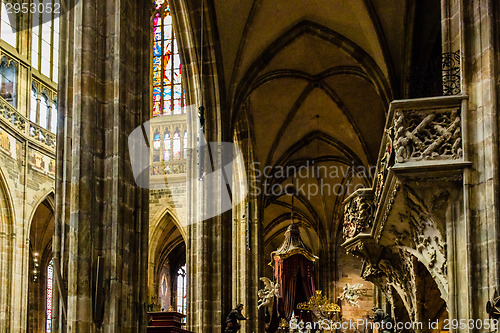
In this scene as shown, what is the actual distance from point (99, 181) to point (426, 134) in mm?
4214

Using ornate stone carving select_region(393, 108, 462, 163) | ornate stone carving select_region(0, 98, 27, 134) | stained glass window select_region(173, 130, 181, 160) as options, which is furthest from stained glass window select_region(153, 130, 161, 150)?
ornate stone carving select_region(393, 108, 462, 163)

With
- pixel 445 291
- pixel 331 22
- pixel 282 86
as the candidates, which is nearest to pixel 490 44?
pixel 445 291

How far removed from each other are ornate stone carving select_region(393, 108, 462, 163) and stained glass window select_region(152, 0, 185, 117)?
17.2m

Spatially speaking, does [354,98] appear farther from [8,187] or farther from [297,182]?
[8,187]

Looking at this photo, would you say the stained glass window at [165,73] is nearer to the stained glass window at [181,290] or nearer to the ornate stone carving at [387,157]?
the stained glass window at [181,290]

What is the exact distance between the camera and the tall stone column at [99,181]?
956 cm

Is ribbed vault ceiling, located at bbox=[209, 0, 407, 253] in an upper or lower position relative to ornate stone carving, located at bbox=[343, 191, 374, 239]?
upper

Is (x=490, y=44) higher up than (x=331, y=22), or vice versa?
(x=331, y=22)

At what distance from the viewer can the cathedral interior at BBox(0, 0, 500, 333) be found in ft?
29.6

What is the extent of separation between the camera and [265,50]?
20031 millimetres

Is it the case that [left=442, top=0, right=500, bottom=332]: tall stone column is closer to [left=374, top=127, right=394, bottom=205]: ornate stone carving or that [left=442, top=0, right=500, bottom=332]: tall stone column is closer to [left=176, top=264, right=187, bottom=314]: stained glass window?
[left=374, top=127, right=394, bottom=205]: ornate stone carving

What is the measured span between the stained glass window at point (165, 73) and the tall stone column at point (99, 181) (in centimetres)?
1488

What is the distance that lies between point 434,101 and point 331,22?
11.2 meters

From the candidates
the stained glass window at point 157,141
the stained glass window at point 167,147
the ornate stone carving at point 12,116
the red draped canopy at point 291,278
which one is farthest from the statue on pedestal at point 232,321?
the stained glass window at point 157,141
